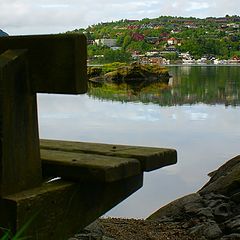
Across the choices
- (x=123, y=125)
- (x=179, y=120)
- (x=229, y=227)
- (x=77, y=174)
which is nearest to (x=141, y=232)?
(x=229, y=227)

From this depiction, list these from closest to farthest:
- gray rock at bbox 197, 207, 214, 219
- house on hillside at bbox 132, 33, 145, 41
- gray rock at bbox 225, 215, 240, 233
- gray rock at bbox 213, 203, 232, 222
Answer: gray rock at bbox 225, 215, 240, 233, gray rock at bbox 213, 203, 232, 222, gray rock at bbox 197, 207, 214, 219, house on hillside at bbox 132, 33, 145, 41

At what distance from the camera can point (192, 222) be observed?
712 centimetres

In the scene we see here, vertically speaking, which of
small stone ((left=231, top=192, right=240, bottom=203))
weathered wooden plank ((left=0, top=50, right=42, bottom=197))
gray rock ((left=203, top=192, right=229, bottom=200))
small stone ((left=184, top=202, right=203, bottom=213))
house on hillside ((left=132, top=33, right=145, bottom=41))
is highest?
house on hillside ((left=132, top=33, right=145, bottom=41))

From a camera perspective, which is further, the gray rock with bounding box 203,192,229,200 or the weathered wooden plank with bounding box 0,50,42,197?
the gray rock with bounding box 203,192,229,200

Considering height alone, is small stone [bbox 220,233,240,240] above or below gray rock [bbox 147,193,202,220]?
above

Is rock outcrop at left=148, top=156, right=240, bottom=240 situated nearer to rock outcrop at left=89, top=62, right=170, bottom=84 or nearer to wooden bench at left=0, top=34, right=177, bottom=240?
wooden bench at left=0, top=34, right=177, bottom=240

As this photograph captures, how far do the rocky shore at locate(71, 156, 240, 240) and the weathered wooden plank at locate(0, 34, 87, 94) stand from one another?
318cm

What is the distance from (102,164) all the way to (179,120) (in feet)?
76.2

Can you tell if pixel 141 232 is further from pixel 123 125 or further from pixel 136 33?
pixel 136 33

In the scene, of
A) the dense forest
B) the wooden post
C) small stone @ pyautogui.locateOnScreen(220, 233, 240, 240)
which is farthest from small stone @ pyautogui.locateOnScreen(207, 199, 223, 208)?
the dense forest

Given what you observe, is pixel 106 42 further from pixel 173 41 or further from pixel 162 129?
pixel 162 129

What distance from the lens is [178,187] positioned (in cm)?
1201

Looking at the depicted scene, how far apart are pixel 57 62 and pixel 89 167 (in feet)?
1.82

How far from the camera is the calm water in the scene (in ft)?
38.8
